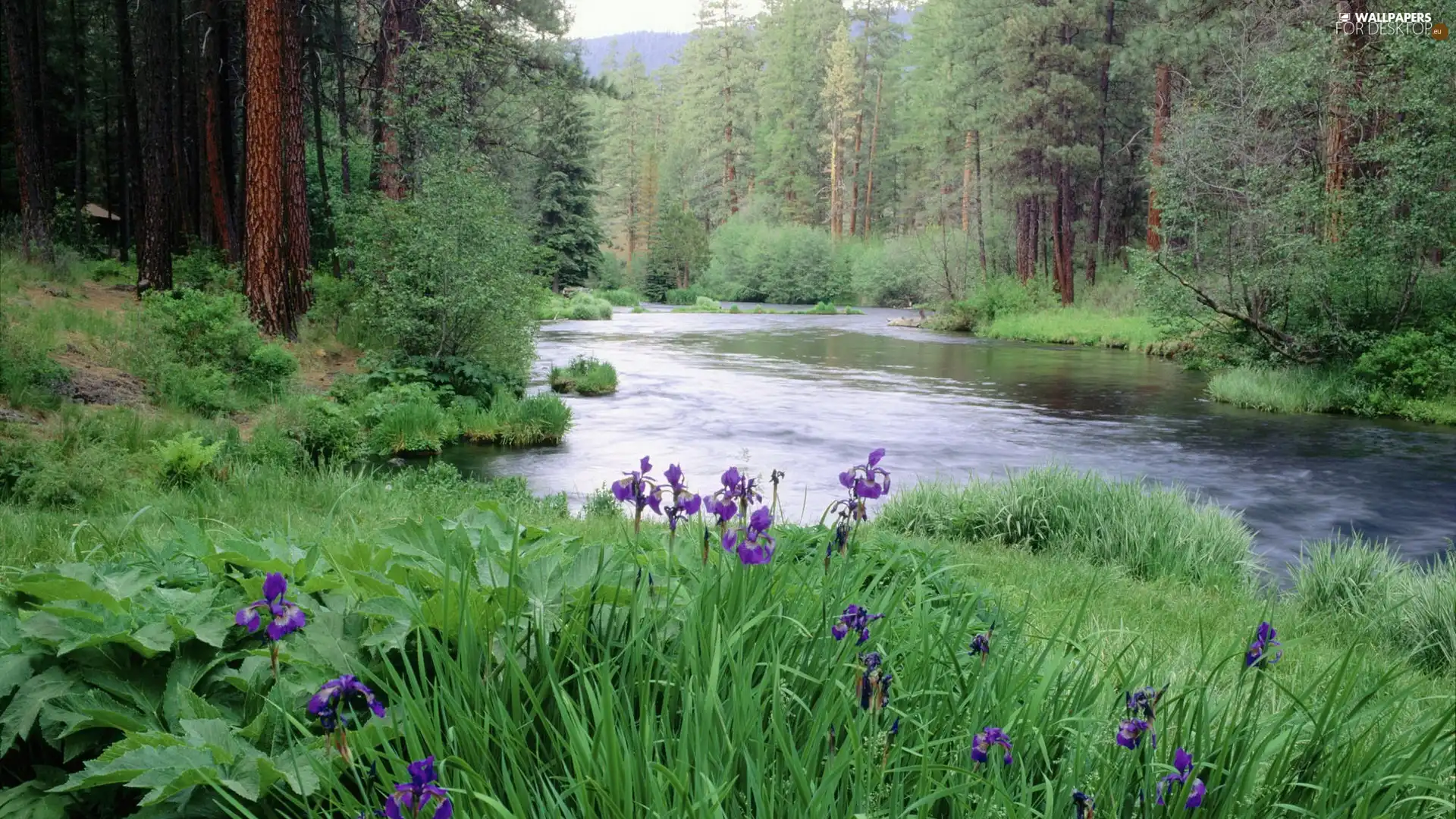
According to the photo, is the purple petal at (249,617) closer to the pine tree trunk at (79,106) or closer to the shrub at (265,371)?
the shrub at (265,371)

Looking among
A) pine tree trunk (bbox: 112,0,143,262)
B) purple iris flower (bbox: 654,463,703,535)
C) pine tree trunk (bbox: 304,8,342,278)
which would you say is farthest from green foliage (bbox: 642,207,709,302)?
purple iris flower (bbox: 654,463,703,535)

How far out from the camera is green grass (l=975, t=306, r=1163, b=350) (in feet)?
86.7

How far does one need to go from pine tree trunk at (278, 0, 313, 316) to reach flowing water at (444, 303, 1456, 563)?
447 cm

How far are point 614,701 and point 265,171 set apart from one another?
12.5m

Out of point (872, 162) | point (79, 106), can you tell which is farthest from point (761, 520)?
point (872, 162)

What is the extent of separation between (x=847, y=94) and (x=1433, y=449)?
52.2 meters

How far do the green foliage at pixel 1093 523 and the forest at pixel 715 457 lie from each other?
5 centimetres

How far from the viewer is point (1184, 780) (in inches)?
62.9

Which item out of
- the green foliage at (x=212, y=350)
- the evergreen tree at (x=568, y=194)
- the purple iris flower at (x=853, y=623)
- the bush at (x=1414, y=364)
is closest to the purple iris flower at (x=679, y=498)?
the purple iris flower at (x=853, y=623)

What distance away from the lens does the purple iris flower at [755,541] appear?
6.17ft

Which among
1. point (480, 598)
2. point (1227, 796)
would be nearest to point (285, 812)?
point (480, 598)

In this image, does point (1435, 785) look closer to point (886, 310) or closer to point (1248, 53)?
A: point (1248, 53)

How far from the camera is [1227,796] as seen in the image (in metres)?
1.77

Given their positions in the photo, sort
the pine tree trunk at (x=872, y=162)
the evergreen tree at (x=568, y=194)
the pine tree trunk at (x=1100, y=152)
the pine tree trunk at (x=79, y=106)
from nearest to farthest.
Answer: the pine tree trunk at (x=79, y=106) < the pine tree trunk at (x=1100, y=152) < the evergreen tree at (x=568, y=194) < the pine tree trunk at (x=872, y=162)
